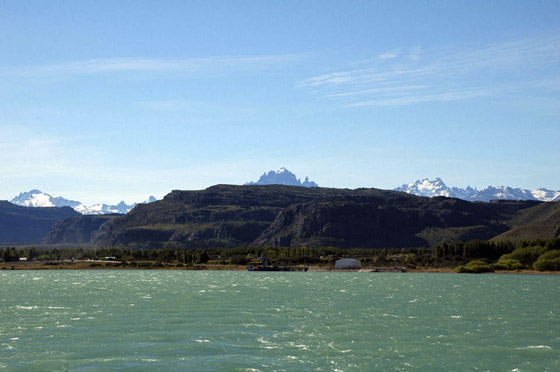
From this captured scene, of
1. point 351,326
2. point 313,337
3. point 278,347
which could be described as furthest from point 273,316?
point 278,347

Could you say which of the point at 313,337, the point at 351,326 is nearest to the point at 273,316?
the point at 351,326

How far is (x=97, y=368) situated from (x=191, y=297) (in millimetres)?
58267

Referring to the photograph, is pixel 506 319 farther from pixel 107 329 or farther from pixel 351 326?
pixel 107 329

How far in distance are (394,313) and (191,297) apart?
36.7 m

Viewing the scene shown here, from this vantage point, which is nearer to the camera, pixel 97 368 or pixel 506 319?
pixel 97 368

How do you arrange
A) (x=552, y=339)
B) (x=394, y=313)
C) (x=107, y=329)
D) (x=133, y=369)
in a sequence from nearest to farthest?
(x=133, y=369) < (x=552, y=339) < (x=107, y=329) < (x=394, y=313)

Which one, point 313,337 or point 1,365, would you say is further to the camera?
point 313,337

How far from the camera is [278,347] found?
5188 centimetres

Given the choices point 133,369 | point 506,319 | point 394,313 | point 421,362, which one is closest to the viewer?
point 133,369

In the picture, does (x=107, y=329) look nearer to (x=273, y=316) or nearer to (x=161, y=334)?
(x=161, y=334)

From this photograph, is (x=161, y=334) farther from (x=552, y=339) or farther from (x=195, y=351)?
(x=552, y=339)

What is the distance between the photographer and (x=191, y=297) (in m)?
101

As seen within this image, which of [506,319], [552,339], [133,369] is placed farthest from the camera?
[506,319]

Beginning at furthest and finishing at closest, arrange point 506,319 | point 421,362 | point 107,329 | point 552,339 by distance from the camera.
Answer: point 506,319, point 107,329, point 552,339, point 421,362
